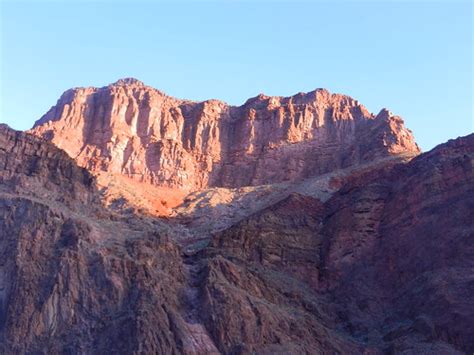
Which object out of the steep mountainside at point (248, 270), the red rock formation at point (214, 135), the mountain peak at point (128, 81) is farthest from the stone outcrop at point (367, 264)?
the mountain peak at point (128, 81)

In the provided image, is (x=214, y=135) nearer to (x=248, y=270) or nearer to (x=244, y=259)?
(x=244, y=259)

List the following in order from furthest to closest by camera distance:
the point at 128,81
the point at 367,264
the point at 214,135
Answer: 1. the point at 128,81
2. the point at 214,135
3. the point at 367,264

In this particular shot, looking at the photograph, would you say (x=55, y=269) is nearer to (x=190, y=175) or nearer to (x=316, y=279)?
(x=316, y=279)

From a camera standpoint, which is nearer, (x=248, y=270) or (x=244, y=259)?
(x=248, y=270)

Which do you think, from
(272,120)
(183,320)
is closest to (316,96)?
(272,120)

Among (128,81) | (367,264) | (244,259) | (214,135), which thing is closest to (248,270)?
(244,259)

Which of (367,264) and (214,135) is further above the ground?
(214,135)

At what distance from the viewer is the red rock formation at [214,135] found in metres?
77.1

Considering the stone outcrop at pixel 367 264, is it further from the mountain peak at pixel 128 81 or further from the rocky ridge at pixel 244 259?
the mountain peak at pixel 128 81

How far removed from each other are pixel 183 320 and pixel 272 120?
49286 mm

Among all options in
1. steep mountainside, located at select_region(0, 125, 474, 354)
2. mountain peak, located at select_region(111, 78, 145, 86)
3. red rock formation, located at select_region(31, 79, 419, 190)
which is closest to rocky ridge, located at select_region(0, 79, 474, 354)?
steep mountainside, located at select_region(0, 125, 474, 354)

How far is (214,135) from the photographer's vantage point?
85.4 m

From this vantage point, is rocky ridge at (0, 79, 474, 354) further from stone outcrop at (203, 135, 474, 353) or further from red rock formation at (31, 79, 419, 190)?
red rock formation at (31, 79, 419, 190)

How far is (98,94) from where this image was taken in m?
85.9
